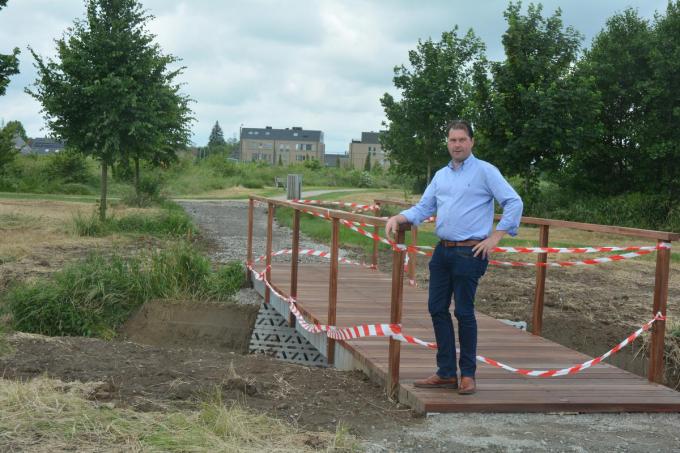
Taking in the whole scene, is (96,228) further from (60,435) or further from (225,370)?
(60,435)

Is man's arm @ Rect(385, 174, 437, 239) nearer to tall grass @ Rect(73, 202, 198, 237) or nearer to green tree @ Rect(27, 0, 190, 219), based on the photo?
tall grass @ Rect(73, 202, 198, 237)

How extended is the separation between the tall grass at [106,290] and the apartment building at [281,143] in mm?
134181

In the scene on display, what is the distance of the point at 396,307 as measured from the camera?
17.4 ft

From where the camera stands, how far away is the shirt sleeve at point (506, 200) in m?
4.87

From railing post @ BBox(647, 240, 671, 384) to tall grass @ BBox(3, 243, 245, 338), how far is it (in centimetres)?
619

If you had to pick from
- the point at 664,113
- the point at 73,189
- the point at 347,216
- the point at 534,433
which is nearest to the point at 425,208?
the point at 347,216

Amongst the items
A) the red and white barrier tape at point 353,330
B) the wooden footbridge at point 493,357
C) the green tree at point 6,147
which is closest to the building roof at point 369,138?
the green tree at point 6,147

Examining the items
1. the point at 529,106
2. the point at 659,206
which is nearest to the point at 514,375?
the point at 529,106

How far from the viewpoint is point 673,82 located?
80.1ft

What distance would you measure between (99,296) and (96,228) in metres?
7.46

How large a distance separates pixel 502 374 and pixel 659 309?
1247mm

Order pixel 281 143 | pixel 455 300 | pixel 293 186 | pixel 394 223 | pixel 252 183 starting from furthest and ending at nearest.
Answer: pixel 281 143 → pixel 252 183 → pixel 293 186 → pixel 394 223 → pixel 455 300

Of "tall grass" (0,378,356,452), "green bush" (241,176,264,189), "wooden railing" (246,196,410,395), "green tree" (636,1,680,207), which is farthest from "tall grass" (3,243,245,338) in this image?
"green bush" (241,176,264,189)

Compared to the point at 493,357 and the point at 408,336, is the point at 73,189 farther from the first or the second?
the point at 493,357
